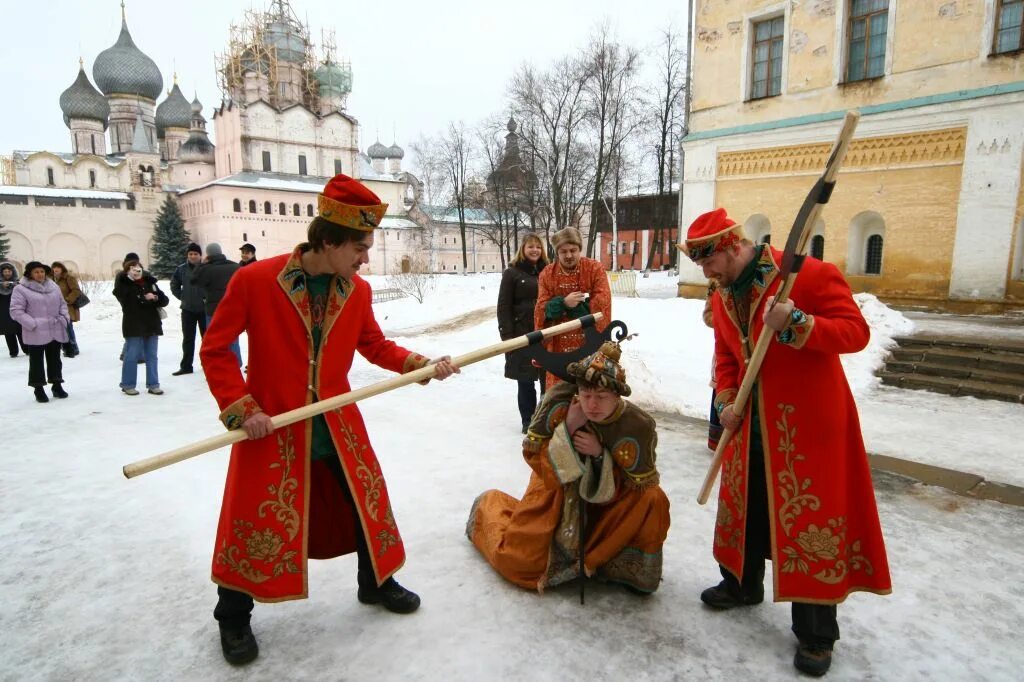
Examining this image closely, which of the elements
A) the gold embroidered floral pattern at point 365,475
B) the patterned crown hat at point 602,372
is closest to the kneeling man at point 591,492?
the patterned crown hat at point 602,372

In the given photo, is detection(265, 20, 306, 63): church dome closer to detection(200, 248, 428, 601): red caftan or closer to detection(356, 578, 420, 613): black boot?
detection(200, 248, 428, 601): red caftan

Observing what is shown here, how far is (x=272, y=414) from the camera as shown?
2537 mm

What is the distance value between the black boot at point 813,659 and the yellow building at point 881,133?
1250cm

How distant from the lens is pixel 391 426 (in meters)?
6.29

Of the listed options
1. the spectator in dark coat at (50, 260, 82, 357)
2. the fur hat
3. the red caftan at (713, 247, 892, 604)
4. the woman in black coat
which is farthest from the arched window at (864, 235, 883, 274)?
the spectator in dark coat at (50, 260, 82, 357)

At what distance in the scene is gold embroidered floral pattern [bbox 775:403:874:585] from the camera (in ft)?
7.92

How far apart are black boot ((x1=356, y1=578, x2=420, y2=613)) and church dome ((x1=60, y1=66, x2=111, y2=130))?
226ft

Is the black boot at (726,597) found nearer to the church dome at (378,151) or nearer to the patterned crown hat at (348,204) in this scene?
the patterned crown hat at (348,204)

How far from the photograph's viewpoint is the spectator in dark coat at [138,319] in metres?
7.47

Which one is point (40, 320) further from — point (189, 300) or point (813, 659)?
point (813, 659)

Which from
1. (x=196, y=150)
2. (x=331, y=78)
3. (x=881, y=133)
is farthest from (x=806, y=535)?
(x=196, y=150)

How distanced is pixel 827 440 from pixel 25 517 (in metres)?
5.04

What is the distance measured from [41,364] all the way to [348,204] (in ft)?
23.7

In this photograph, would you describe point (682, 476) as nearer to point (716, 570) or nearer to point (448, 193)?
point (716, 570)
